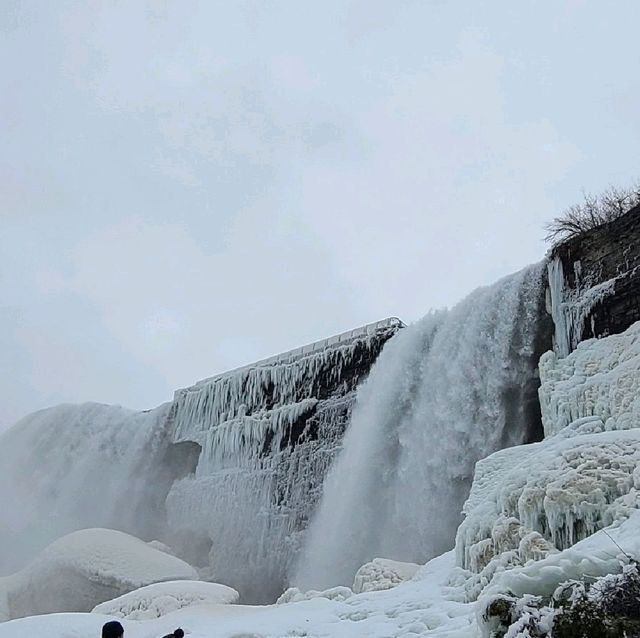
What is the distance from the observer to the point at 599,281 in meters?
12.7

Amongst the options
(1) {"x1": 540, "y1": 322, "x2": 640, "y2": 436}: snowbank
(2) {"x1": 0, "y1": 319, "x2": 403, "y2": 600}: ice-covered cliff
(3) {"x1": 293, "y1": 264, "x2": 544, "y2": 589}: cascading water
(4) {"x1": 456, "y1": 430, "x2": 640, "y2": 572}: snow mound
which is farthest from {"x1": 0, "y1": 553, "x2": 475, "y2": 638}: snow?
(2) {"x1": 0, "y1": 319, "x2": 403, "y2": 600}: ice-covered cliff

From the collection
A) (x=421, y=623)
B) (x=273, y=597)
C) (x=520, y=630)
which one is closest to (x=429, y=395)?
(x=273, y=597)

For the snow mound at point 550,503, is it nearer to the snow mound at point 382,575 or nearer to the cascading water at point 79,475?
the snow mound at point 382,575

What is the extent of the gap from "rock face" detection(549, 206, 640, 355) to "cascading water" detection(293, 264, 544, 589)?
44.3 inches

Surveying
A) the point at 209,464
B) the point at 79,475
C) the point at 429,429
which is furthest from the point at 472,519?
the point at 79,475

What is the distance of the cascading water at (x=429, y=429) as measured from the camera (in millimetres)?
14812

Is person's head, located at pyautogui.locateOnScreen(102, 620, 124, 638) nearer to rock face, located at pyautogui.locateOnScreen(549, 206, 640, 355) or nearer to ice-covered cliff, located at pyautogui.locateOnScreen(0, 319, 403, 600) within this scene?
rock face, located at pyautogui.locateOnScreen(549, 206, 640, 355)

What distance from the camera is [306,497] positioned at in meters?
19.6

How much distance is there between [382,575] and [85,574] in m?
9.39

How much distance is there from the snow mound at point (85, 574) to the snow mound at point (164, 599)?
553cm

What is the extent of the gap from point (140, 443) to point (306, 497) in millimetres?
9571

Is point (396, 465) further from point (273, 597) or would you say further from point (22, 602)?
point (22, 602)

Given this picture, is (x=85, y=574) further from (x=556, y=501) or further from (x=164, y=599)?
(x=556, y=501)

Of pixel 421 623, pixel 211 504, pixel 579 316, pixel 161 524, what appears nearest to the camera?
pixel 421 623
